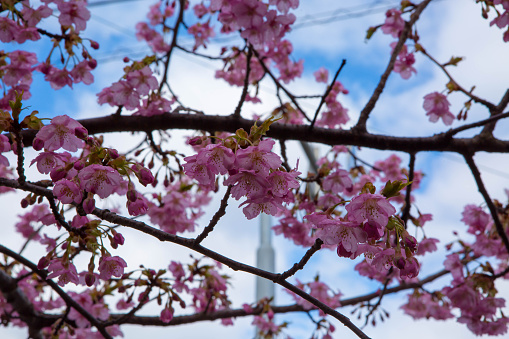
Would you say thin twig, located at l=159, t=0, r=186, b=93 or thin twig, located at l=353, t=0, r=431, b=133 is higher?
thin twig, located at l=159, t=0, r=186, b=93

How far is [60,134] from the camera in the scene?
1303mm

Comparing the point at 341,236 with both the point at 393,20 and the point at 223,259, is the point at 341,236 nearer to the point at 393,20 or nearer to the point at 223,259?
the point at 223,259

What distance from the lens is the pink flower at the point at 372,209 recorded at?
1116 millimetres

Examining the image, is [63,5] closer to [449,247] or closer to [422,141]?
[422,141]

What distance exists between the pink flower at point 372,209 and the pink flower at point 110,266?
78 centimetres

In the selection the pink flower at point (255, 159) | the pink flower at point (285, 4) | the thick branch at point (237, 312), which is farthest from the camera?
the thick branch at point (237, 312)

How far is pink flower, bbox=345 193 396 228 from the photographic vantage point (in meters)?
1.12

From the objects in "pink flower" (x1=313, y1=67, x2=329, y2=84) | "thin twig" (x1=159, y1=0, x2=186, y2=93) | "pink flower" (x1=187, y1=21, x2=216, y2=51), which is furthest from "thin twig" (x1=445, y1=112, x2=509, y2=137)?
"pink flower" (x1=187, y1=21, x2=216, y2=51)

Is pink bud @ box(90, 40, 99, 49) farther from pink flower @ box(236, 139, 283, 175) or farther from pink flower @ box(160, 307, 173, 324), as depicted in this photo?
pink flower @ box(236, 139, 283, 175)

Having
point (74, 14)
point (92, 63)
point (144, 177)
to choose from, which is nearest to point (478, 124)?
point (144, 177)

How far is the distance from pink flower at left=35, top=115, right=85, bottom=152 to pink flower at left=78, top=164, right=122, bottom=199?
0.53 ft

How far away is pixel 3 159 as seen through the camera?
4.99 ft

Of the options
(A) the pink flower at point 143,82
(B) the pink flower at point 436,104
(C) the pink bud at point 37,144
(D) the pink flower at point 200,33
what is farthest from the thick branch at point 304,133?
(D) the pink flower at point 200,33

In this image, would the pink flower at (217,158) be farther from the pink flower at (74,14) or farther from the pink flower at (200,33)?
the pink flower at (200,33)
